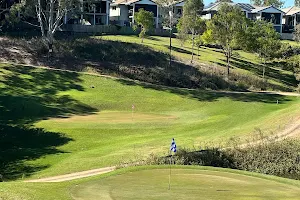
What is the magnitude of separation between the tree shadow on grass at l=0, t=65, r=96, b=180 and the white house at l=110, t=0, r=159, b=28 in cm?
4806

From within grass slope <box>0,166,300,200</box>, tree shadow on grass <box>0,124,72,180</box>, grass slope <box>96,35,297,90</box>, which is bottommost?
tree shadow on grass <box>0,124,72,180</box>

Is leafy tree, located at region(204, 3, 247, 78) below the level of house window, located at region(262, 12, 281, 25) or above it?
below

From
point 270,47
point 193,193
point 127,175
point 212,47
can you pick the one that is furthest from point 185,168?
point 212,47

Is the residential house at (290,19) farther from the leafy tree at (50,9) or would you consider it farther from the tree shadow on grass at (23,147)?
the tree shadow on grass at (23,147)

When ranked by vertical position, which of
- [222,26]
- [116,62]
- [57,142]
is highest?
[222,26]

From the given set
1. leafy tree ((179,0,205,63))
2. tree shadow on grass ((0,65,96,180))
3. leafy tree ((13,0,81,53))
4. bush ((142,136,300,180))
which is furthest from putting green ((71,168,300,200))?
leafy tree ((179,0,205,63))

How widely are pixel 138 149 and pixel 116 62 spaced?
37.4 m

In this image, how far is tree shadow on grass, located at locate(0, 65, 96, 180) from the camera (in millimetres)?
34250

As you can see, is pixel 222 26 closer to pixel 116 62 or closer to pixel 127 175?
pixel 116 62

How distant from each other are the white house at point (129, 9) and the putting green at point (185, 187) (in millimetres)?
85742

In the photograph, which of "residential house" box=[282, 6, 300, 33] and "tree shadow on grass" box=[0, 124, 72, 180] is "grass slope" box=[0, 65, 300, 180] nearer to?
"tree shadow on grass" box=[0, 124, 72, 180]

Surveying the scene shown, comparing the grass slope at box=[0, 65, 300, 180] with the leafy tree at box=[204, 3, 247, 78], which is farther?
the leafy tree at box=[204, 3, 247, 78]

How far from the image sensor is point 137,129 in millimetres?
44000

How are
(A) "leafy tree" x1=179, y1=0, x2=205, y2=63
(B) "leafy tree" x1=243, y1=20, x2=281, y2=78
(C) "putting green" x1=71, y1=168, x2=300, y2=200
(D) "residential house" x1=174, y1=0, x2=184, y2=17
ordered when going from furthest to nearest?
(D) "residential house" x1=174, y1=0, x2=184, y2=17, (A) "leafy tree" x1=179, y1=0, x2=205, y2=63, (B) "leafy tree" x1=243, y1=20, x2=281, y2=78, (C) "putting green" x1=71, y1=168, x2=300, y2=200
